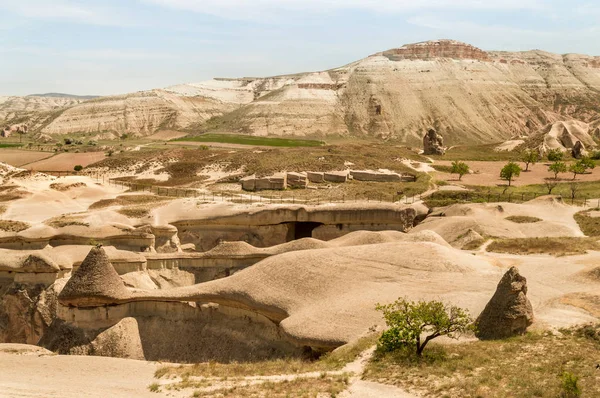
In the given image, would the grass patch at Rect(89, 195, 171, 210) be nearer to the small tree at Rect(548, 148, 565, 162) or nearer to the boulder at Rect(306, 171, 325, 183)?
the boulder at Rect(306, 171, 325, 183)

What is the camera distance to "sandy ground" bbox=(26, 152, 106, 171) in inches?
3561

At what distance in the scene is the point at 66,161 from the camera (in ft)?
319

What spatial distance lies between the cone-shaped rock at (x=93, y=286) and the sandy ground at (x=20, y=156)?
7593 centimetres

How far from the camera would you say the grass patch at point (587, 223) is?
4393cm

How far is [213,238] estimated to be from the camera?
46344mm

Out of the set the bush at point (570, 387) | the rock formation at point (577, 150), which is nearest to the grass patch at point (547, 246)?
the bush at point (570, 387)

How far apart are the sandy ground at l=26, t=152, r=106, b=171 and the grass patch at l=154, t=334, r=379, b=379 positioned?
73.7 meters

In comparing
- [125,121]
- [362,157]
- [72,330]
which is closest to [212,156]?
[362,157]

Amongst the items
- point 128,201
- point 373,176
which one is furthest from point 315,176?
point 128,201

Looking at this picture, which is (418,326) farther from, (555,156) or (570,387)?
(555,156)

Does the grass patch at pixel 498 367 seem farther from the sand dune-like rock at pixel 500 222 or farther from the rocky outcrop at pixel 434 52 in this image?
the rocky outcrop at pixel 434 52

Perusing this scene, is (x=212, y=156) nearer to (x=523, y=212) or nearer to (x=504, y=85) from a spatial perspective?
(x=523, y=212)

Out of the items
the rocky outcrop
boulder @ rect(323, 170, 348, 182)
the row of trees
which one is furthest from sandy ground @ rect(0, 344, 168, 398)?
the rocky outcrop

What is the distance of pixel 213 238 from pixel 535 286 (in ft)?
84.9
